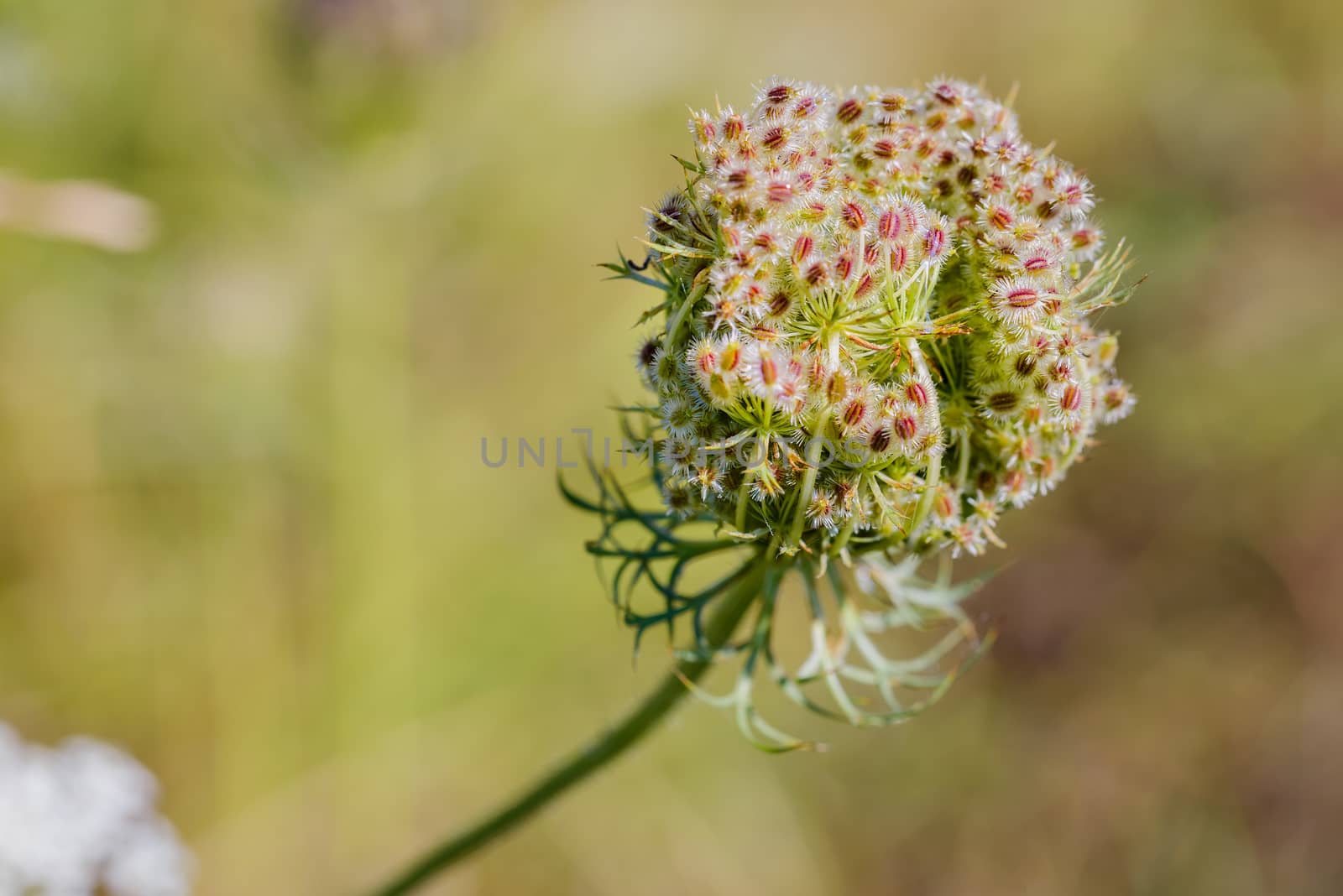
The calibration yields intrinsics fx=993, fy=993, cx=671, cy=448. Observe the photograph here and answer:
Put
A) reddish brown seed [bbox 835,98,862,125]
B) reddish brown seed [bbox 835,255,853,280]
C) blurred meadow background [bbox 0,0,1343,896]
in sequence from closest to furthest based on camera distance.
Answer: reddish brown seed [bbox 835,255,853,280] < reddish brown seed [bbox 835,98,862,125] < blurred meadow background [bbox 0,0,1343,896]

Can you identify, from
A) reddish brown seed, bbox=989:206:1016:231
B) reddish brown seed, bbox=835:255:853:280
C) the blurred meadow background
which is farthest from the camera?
the blurred meadow background

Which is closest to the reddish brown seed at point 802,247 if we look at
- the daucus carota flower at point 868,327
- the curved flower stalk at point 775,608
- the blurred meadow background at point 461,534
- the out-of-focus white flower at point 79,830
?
the daucus carota flower at point 868,327

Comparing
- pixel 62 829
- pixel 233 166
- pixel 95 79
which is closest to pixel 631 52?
pixel 233 166

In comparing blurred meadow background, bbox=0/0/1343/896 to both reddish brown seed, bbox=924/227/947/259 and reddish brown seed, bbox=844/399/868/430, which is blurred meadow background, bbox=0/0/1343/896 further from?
reddish brown seed, bbox=844/399/868/430

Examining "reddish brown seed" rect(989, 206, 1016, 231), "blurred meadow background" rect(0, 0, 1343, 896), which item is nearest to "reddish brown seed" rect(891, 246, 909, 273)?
"reddish brown seed" rect(989, 206, 1016, 231)

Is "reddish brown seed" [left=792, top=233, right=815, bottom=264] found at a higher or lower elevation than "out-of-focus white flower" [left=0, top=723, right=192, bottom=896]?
higher

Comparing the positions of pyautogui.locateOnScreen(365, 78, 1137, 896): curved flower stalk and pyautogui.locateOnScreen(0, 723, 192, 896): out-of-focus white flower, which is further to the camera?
pyautogui.locateOnScreen(0, 723, 192, 896): out-of-focus white flower

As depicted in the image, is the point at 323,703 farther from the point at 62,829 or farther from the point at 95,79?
the point at 95,79
